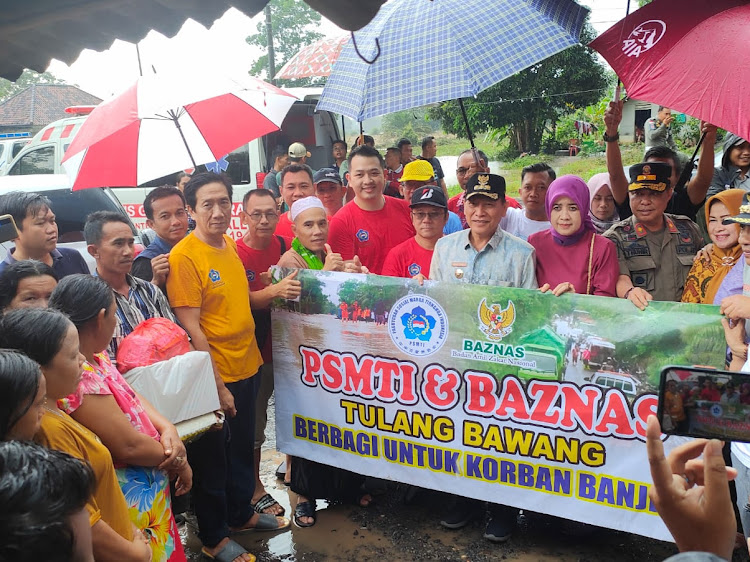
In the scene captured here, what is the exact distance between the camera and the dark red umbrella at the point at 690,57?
2871 millimetres

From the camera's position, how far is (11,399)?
1606 millimetres

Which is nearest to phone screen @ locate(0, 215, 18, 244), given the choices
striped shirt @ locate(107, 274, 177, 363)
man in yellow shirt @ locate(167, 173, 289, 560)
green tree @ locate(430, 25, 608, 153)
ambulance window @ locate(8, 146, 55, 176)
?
striped shirt @ locate(107, 274, 177, 363)

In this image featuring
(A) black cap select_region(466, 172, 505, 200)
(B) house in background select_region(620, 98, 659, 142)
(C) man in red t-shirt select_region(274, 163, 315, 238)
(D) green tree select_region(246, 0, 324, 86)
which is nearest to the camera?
(A) black cap select_region(466, 172, 505, 200)

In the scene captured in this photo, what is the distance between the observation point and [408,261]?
12.8 ft

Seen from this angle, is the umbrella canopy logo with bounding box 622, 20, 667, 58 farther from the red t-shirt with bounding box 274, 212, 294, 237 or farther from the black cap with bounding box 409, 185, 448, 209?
the red t-shirt with bounding box 274, 212, 294, 237

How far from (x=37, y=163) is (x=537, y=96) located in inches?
560

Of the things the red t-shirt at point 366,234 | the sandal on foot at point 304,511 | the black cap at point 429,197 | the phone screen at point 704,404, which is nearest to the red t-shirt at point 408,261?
the black cap at point 429,197

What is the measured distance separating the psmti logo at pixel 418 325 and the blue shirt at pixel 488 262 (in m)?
0.21

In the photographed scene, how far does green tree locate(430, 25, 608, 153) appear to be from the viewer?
18219 millimetres

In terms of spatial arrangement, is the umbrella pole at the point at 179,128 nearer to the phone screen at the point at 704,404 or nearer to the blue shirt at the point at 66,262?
the blue shirt at the point at 66,262

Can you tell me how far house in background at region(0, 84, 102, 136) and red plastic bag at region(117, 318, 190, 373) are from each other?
33.7m

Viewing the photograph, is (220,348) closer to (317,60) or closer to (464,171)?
(464,171)

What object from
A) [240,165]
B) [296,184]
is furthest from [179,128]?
[240,165]

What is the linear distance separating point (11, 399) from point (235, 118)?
4.08m
